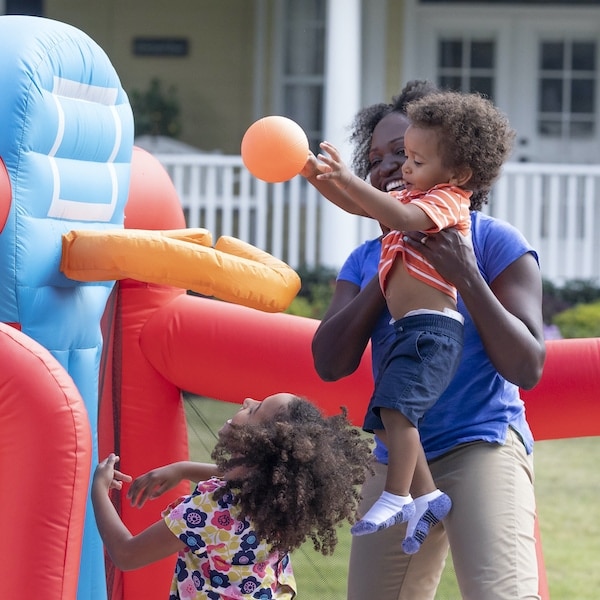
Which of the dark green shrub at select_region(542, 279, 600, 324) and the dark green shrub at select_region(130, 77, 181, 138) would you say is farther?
the dark green shrub at select_region(130, 77, 181, 138)

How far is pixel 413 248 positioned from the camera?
2.59 m

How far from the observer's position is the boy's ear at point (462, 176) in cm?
255

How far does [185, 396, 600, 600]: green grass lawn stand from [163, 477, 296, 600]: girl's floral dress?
3.78 feet

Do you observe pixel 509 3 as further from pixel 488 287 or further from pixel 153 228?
pixel 488 287

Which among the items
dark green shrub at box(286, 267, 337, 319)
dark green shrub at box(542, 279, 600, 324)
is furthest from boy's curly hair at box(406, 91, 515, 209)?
dark green shrub at box(542, 279, 600, 324)

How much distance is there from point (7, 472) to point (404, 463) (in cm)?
84

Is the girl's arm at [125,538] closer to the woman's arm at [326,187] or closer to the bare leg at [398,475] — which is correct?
the bare leg at [398,475]

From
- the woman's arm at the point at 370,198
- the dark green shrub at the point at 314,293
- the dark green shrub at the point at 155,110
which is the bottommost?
the dark green shrub at the point at 314,293

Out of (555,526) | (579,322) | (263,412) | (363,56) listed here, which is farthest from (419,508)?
(363,56)

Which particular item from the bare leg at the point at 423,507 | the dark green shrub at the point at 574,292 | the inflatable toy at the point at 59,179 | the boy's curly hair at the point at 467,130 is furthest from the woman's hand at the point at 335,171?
the dark green shrub at the point at 574,292

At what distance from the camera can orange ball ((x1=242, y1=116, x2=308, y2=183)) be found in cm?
240

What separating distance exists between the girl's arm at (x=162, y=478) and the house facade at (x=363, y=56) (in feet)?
27.8

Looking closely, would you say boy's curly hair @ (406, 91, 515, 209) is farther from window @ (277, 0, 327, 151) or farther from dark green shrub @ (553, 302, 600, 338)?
window @ (277, 0, 327, 151)

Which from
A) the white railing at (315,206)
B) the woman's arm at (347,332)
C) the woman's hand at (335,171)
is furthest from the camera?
the white railing at (315,206)
